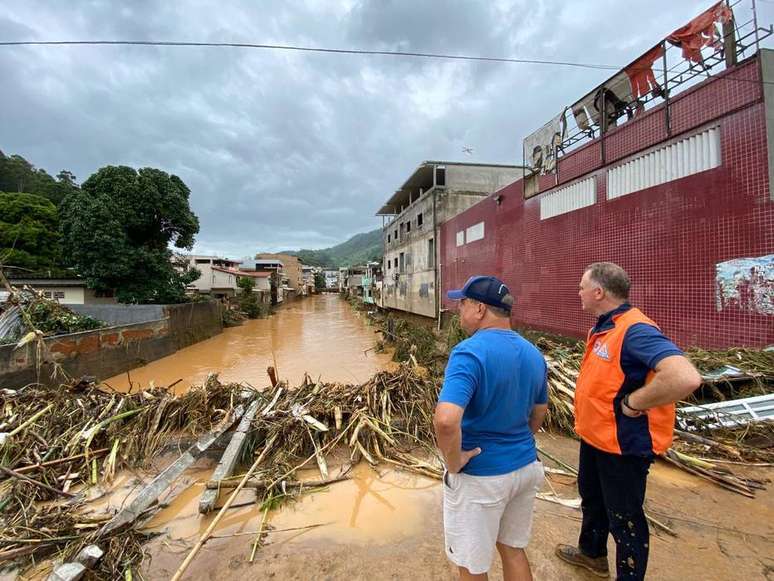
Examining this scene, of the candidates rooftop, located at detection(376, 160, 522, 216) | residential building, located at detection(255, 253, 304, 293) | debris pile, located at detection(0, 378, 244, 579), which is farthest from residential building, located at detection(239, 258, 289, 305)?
debris pile, located at detection(0, 378, 244, 579)

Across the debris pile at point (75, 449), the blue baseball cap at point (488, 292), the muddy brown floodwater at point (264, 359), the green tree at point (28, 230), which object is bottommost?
the muddy brown floodwater at point (264, 359)

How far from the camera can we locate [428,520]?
2875 millimetres

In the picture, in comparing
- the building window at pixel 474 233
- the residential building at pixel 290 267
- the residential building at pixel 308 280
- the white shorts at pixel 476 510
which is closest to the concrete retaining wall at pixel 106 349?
the white shorts at pixel 476 510

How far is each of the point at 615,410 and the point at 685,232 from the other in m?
6.36

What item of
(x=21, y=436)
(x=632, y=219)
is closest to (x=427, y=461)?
(x=21, y=436)

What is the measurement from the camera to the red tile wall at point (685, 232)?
5402 mm

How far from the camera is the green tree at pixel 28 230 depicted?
22.4 metres

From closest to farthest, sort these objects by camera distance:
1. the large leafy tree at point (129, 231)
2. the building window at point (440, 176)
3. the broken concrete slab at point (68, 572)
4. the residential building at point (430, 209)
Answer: the broken concrete slab at point (68, 572) < the large leafy tree at point (129, 231) < the residential building at point (430, 209) < the building window at point (440, 176)

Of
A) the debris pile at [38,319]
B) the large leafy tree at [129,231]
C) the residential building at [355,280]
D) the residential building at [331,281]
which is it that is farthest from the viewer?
the residential building at [331,281]

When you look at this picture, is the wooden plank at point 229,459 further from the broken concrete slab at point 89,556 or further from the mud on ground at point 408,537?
the broken concrete slab at point 89,556

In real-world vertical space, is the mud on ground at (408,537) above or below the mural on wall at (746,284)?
below

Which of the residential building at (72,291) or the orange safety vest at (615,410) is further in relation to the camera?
the residential building at (72,291)

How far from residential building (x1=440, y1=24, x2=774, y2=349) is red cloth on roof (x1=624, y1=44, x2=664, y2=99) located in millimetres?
174

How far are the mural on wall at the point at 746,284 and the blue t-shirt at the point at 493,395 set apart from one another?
601 centimetres
